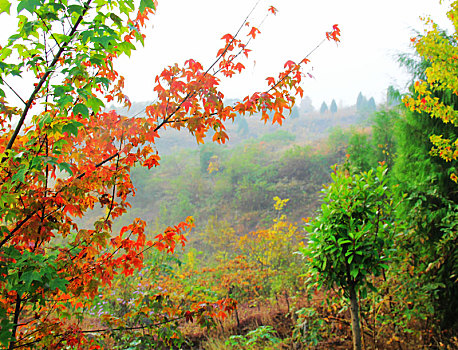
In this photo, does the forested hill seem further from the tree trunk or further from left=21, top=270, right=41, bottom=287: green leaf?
left=21, top=270, right=41, bottom=287: green leaf


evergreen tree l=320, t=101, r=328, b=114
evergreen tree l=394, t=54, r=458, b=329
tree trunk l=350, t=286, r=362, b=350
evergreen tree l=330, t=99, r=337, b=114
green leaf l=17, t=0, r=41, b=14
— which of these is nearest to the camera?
green leaf l=17, t=0, r=41, b=14

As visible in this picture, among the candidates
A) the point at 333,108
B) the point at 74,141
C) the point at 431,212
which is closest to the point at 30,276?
the point at 74,141

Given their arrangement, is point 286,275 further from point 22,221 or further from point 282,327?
point 22,221

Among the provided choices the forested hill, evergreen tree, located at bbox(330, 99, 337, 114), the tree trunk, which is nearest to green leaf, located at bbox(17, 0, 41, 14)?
the tree trunk

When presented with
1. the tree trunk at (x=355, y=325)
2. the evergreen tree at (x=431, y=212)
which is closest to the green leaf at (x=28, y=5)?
the tree trunk at (x=355, y=325)

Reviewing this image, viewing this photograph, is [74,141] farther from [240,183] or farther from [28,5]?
[240,183]

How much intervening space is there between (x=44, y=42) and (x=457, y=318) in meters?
4.43

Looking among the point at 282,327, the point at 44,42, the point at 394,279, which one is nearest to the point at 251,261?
the point at 282,327

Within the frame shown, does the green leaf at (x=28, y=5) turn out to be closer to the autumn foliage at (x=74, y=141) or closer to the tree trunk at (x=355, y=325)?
the autumn foliage at (x=74, y=141)

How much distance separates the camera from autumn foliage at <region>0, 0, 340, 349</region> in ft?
4.35

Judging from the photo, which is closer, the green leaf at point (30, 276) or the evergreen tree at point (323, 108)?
the green leaf at point (30, 276)

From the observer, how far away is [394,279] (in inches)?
129

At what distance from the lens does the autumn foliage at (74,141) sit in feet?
4.35

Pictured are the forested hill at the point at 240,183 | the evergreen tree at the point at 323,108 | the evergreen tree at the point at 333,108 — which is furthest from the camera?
the evergreen tree at the point at 323,108
